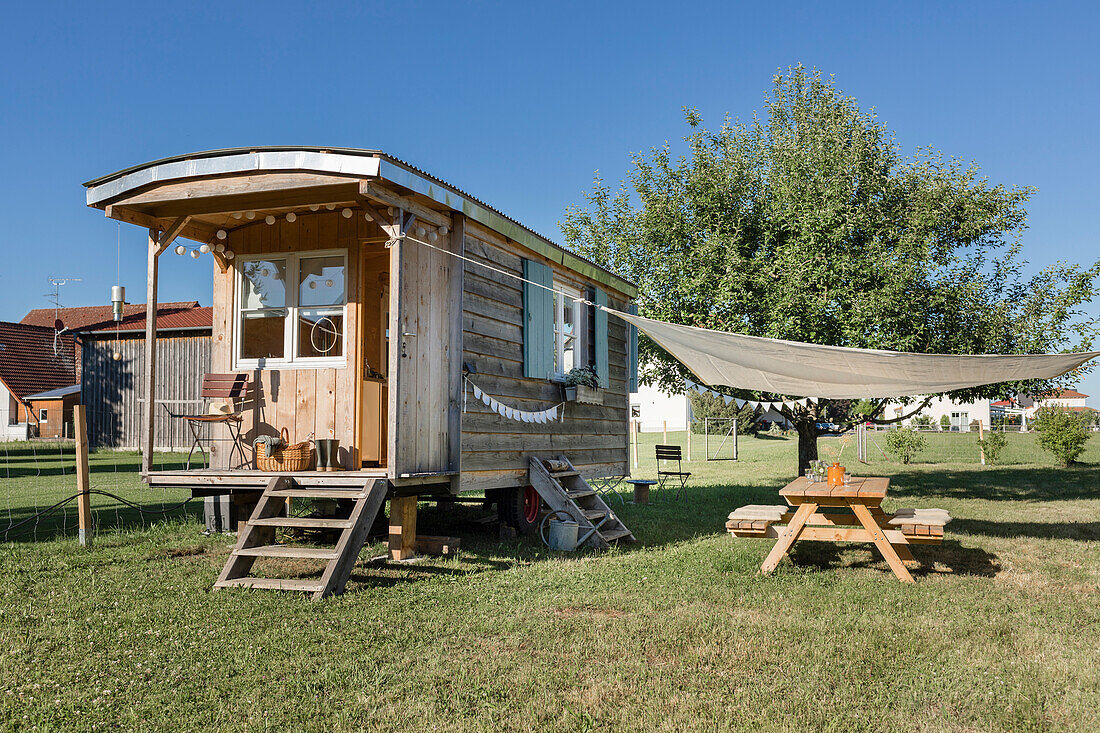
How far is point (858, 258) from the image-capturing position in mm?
12000

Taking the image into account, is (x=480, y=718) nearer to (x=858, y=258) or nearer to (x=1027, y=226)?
(x=858, y=258)

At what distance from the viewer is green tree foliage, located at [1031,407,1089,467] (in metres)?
18.9

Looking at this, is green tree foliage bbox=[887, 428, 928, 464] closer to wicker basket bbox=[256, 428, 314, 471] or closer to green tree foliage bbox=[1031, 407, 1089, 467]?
green tree foliage bbox=[1031, 407, 1089, 467]

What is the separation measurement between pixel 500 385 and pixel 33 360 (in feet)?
84.6

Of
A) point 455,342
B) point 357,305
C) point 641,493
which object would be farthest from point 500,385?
point 641,493

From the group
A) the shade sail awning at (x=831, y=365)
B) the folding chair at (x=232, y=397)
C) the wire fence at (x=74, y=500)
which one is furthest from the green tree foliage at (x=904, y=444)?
the folding chair at (x=232, y=397)

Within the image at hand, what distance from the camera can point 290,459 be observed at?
6414 mm

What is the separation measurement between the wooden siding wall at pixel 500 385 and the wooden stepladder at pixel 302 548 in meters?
1.26

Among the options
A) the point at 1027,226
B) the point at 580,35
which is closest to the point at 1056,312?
the point at 1027,226

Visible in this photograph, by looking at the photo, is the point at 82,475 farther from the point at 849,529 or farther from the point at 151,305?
the point at 849,529

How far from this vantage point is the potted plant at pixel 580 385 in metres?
8.79

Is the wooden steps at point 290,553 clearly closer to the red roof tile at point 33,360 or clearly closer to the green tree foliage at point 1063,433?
the green tree foliage at point 1063,433

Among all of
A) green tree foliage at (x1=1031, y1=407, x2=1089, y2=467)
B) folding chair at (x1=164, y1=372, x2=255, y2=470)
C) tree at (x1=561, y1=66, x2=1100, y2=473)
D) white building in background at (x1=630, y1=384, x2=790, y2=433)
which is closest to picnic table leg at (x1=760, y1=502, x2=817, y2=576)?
folding chair at (x1=164, y1=372, x2=255, y2=470)

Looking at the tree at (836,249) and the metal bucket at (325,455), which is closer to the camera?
the metal bucket at (325,455)
